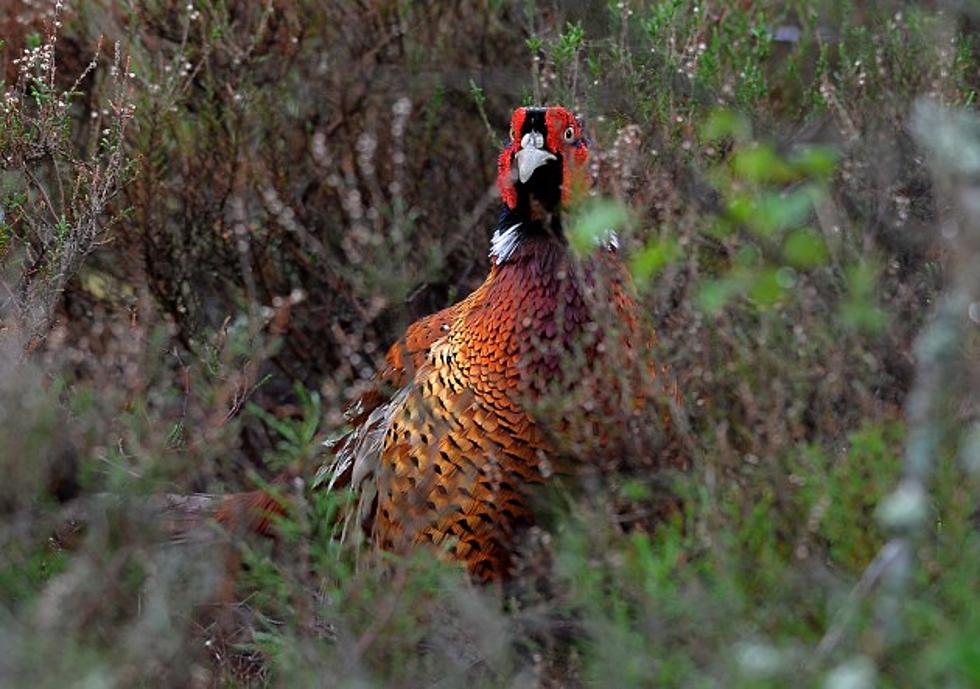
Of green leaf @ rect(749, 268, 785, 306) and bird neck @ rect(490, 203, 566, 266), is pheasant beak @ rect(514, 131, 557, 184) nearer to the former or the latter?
bird neck @ rect(490, 203, 566, 266)

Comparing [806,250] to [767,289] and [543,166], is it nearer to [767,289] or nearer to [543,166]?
[767,289]

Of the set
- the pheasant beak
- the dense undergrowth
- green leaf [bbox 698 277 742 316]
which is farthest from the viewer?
the pheasant beak

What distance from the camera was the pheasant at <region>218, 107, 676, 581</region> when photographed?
3.50 metres

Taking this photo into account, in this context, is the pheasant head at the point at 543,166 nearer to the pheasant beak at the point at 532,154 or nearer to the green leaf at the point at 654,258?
the pheasant beak at the point at 532,154

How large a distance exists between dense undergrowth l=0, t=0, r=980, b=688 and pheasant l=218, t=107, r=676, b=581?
11 centimetres

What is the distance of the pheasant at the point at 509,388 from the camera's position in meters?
3.50

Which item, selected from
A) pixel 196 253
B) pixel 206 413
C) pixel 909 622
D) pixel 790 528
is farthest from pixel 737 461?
pixel 196 253

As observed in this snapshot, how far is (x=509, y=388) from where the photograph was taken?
3.59 meters

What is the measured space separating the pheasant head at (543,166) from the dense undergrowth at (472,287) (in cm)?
12

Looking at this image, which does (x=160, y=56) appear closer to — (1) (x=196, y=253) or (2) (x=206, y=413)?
(1) (x=196, y=253)

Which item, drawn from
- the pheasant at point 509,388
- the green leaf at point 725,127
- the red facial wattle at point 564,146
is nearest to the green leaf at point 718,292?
the pheasant at point 509,388

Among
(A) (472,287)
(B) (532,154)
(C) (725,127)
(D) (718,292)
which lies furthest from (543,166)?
(A) (472,287)

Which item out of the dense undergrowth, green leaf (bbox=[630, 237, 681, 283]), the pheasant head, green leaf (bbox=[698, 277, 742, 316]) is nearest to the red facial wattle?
the pheasant head

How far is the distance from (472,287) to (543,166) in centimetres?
154
